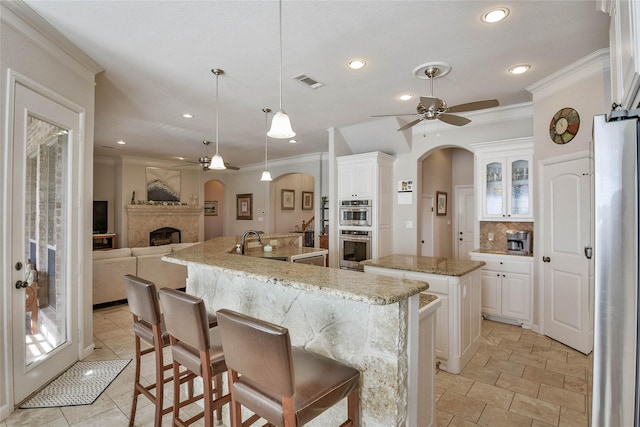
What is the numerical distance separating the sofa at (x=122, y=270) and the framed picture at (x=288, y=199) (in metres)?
4.64

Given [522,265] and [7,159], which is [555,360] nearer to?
[522,265]

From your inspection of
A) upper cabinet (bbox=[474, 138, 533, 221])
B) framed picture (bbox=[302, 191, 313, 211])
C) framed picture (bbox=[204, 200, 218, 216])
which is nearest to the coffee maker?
upper cabinet (bbox=[474, 138, 533, 221])

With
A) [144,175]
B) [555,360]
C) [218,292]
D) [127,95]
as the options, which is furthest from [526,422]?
[144,175]

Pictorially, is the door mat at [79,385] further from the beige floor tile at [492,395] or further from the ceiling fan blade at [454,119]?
the ceiling fan blade at [454,119]

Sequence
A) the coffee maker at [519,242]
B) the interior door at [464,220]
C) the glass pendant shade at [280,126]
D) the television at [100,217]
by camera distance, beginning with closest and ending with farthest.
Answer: the glass pendant shade at [280,126], the coffee maker at [519,242], the interior door at [464,220], the television at [100,217]

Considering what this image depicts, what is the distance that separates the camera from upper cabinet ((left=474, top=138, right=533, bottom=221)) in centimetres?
413

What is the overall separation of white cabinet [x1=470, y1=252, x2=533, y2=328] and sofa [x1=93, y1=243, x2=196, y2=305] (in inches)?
171

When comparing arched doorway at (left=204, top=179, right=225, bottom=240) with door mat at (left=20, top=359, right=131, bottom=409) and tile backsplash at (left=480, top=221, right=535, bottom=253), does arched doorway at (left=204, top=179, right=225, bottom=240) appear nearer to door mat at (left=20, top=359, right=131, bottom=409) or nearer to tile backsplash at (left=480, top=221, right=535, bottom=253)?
door mat at (left=20, top=359, right=131, bottom=409)

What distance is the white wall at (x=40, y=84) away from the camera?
2.19 meters

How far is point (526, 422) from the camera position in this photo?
220 centimetres

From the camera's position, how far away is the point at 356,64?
312 cm

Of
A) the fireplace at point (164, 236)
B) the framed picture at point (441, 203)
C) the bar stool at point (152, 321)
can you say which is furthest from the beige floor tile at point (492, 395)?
the fireplace at point (164, 236)

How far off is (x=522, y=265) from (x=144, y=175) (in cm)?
881

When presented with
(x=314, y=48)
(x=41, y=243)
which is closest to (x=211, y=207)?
(x=41, y=243)
